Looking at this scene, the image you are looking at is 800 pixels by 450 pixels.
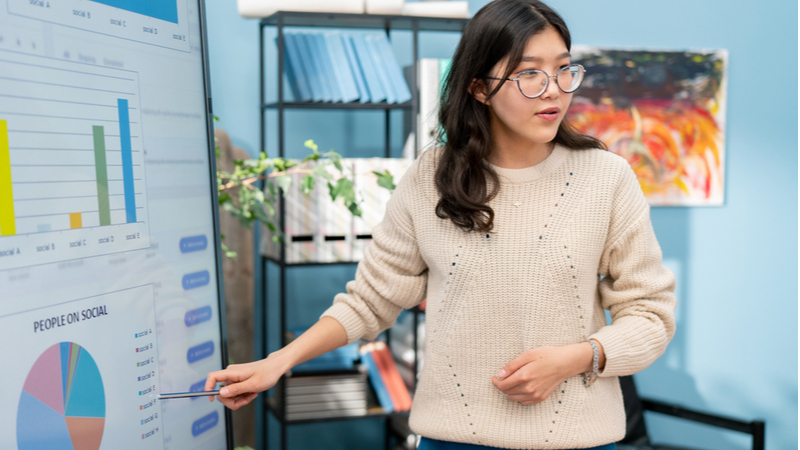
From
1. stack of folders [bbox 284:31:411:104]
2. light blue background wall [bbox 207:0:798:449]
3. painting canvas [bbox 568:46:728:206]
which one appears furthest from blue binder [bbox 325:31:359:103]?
painting canvas [bbox 568:46:728:206]

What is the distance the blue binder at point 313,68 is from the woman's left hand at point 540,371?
137cm

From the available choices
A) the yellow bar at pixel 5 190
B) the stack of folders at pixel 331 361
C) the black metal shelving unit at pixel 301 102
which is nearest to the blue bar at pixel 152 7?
the yellow bar at pixel 5 190

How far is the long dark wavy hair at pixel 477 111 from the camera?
0.99 metres

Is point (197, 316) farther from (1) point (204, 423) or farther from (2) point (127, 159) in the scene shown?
(2) point (127, 159)

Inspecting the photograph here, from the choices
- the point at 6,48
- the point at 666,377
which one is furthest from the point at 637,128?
the point at 6,48

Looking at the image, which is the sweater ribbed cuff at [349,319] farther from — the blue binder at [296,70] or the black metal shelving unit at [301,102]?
the blue binder at [296,70]

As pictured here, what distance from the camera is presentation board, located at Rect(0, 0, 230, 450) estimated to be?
703mm

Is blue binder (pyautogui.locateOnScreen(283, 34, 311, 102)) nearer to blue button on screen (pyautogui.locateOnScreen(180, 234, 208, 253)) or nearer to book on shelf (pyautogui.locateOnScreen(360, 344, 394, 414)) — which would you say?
book on shelf (pyautogui.locateOnScreen(360, 344, 394, 414))

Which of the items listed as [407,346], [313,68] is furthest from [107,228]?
[407,346]

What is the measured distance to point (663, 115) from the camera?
2.63m

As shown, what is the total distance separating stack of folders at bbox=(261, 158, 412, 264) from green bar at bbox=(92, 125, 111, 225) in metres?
1.25

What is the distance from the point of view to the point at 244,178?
1.96m

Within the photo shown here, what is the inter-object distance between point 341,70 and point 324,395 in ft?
3.67

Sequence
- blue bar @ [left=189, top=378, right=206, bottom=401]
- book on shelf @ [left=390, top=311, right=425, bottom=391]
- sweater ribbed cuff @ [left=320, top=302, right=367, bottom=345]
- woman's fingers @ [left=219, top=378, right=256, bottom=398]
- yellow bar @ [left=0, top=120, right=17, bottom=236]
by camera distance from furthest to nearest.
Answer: book on shelf @ [left=390, top=311, right=425, bottom=391] < sweater ribbed cuff @ [left=320, top=302, right=367, bottom=345] < blue bar @ [left=189, top=378, right=206, bottom=401] < woman's fingers @ [left=219, top=378, right=256, bottom=398] < yellow bar @ [left=0, top=120, right=17, bottom=236]
